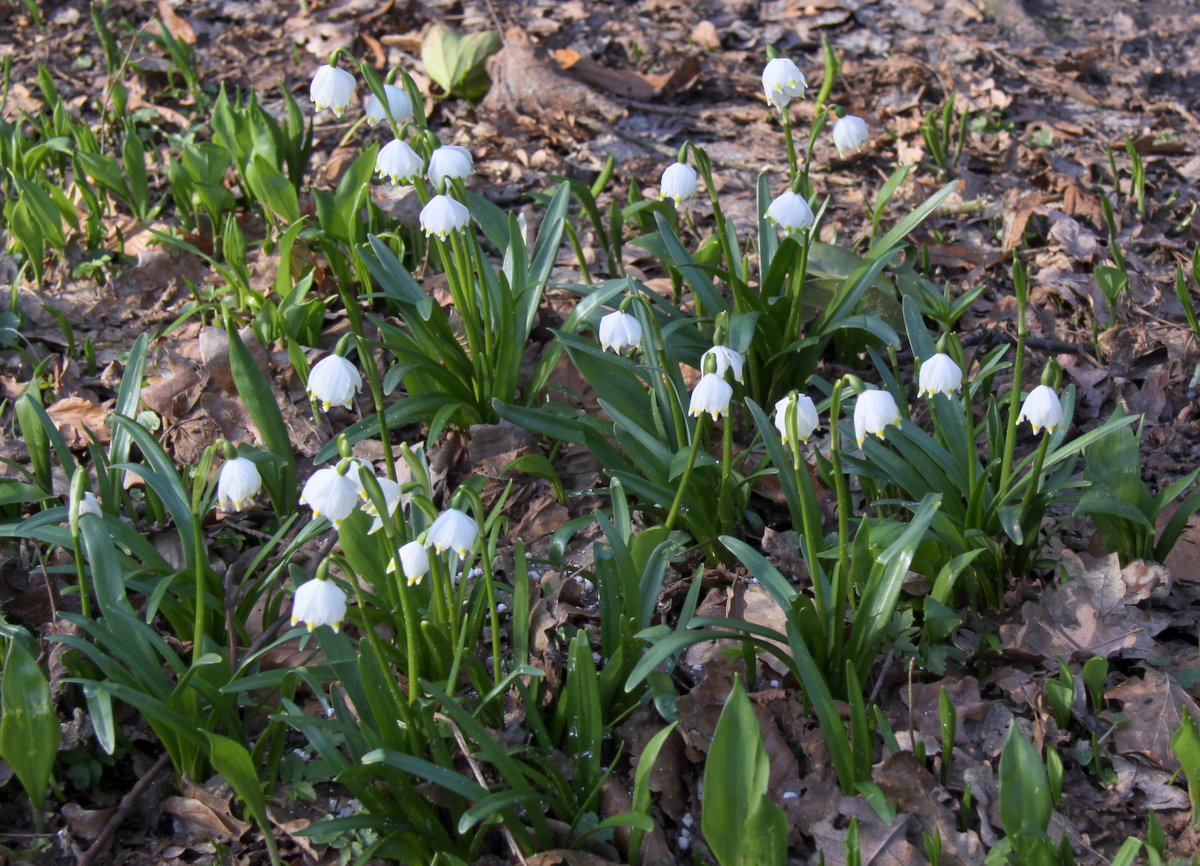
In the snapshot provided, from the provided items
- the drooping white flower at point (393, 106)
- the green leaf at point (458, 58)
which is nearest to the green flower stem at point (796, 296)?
the drooping white flower at point (393, 106)

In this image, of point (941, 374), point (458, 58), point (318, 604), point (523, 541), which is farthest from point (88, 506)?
point (458, 58)

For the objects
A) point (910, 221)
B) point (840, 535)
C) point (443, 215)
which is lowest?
point (840, 535)

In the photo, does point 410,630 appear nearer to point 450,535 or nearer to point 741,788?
point 450,535

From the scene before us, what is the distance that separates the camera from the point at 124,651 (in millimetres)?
1784

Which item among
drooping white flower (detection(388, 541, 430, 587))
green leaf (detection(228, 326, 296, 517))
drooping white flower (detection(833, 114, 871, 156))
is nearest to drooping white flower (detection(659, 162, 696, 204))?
drooping white flower (detection(833, 114, 871, 156))

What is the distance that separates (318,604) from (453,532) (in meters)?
0.24

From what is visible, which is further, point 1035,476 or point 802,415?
point 1035,476

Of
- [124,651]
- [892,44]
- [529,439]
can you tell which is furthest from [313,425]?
[892,44]

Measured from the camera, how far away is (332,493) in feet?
4.86

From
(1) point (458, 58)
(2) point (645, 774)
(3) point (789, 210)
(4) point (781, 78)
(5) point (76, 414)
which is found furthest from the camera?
(1) point (458, 58)

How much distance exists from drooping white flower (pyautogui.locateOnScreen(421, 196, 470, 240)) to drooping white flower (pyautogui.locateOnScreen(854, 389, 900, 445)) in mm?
1046

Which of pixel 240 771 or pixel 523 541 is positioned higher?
pixel 240 771

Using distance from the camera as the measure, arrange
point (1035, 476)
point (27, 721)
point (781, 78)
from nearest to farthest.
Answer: point (27, 721)
point (1035, 476)
point (781, 78)

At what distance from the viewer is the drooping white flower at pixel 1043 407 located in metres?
1.77
